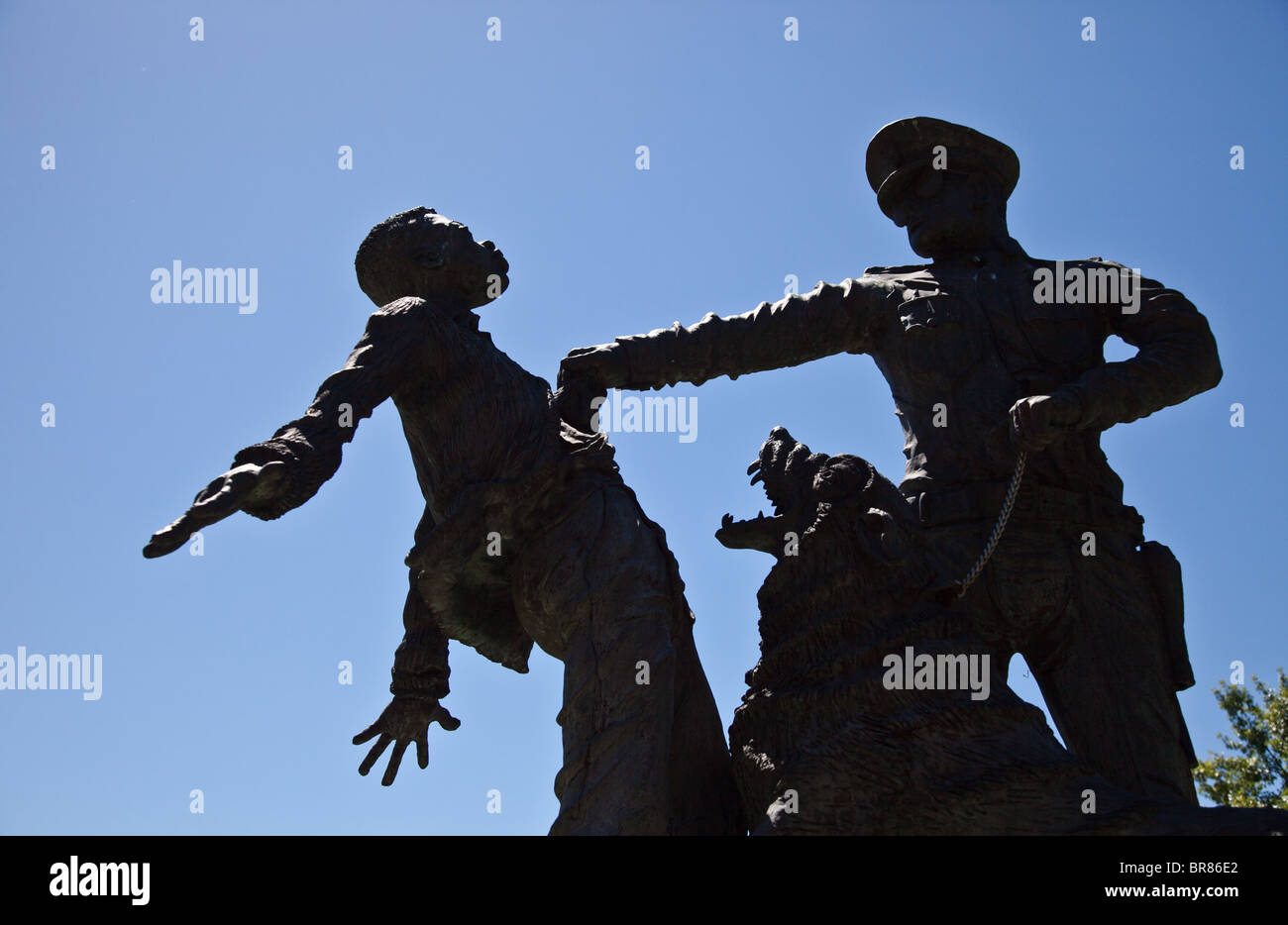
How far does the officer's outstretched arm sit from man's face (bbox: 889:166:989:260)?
0.38m

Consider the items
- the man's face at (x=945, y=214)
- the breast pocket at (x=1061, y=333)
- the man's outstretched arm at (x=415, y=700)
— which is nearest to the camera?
the man's outstretched arm at (x=415, y=700)

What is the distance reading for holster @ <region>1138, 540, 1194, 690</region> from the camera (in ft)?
19.6

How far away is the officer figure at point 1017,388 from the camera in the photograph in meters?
5.80

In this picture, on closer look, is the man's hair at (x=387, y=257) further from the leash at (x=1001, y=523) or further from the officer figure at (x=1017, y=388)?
the leash at (x=1001, y=523)

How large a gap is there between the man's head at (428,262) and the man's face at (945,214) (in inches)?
80.8

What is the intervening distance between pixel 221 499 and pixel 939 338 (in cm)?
323

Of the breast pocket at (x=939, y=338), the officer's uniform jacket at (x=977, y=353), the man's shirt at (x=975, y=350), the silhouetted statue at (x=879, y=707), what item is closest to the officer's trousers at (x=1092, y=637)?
the officer's uniform jacket at (x=977, y=353)

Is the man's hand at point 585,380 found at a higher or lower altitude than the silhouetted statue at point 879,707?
higher

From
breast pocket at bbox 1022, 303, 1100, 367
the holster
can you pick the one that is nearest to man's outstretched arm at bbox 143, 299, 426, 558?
breast pocket at bbox 1022, 303, 1100, 367

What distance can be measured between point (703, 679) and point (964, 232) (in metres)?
2.59

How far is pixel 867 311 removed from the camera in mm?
6797

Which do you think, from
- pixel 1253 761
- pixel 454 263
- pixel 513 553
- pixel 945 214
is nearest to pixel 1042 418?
pixel 945 214

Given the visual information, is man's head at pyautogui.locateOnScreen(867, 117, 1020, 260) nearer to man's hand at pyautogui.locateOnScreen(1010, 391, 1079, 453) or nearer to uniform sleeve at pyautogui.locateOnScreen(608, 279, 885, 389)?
uniform sleeve at pyautogui.locateOnScreen(608, 279, 885, 389)
